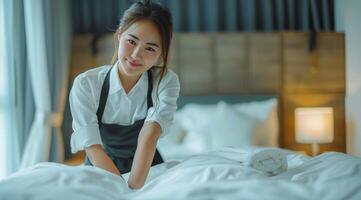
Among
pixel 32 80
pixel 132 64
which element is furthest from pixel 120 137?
pixel 32 80

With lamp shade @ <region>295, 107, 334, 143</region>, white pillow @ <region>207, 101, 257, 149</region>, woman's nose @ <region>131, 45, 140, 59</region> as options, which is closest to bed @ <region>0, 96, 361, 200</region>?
woman's nose @ <region>131, 45, 140, 59</region>

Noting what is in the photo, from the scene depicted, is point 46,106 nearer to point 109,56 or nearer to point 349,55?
point 109,56

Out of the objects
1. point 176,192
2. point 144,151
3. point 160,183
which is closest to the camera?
point 176,192

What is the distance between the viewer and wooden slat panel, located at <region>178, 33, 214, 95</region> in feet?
11.7

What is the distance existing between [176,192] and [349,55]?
9.41ft

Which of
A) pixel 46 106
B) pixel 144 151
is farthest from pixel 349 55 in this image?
pixel 144 151

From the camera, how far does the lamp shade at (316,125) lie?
3.27 meters

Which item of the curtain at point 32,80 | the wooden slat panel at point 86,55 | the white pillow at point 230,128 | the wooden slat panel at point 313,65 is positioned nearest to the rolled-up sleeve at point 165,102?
the curtain at point 32,80

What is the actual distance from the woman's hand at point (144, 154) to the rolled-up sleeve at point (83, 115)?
0.13 m

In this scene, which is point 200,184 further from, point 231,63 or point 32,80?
point 231,63

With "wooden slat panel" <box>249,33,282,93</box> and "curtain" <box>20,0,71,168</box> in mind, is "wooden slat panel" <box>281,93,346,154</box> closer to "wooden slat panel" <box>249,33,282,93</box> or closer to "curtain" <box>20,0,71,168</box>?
"wooden slat panel" <box>249,33,282,93</box>

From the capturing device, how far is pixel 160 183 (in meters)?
1.18

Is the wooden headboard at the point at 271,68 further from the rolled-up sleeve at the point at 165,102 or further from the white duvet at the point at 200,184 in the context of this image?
the white duvet at the point at 200,184

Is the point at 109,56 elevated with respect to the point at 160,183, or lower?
elevated
